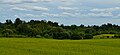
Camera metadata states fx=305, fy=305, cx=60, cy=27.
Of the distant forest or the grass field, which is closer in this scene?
the grass field

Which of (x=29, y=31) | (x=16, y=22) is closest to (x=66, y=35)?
(x=29, y=31)

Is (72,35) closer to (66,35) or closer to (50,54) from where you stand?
(66,35)

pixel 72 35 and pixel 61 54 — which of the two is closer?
pixel 61 54

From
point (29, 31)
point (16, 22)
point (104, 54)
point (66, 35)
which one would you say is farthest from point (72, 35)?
point (104, 54)

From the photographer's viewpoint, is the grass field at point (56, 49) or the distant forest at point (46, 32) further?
the distant forest at point (46, 32)

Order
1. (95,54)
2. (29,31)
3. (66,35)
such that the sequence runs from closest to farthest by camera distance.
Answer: (95,54), (66,35), (29,31)

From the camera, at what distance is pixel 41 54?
81.2ft

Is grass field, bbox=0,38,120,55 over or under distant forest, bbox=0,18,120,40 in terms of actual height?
over

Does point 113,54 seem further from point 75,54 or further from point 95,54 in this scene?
point 75,54

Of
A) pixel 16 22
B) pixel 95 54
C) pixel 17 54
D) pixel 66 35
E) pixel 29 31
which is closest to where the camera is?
pixel 17 54

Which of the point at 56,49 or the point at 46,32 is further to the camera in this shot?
the point at 46,32

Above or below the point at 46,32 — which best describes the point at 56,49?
above

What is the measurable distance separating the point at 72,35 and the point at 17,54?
80393mm

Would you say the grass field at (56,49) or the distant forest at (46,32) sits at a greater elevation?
the grass field at (56,49)
